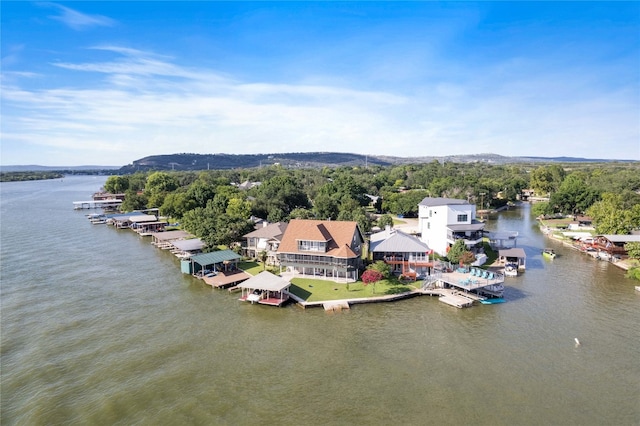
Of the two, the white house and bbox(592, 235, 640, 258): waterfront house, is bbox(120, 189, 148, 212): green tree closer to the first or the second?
the white house

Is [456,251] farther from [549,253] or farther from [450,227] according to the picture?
[549,253]

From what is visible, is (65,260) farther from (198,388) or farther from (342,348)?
(342,348)

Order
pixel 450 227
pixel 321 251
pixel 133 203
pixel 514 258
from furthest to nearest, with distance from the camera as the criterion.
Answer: pixel 133 203 < pixel 514 258 < pixel 450 227 < pixel 321 251

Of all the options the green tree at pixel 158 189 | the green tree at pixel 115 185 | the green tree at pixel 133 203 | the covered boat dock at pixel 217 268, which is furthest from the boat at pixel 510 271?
the green tree at pixel 115 185

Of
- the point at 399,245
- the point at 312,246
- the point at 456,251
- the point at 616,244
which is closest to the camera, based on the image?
the point at 312,246

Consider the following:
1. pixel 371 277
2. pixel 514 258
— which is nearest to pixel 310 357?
pixel 371 277

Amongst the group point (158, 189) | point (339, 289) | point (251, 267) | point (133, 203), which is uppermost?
point (158, 189)

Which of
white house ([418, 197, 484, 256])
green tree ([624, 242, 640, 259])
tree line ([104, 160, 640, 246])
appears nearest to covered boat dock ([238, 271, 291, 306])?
tree line ([104, 160, 640, 246])

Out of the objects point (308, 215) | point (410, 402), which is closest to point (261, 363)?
point (410, 402)
